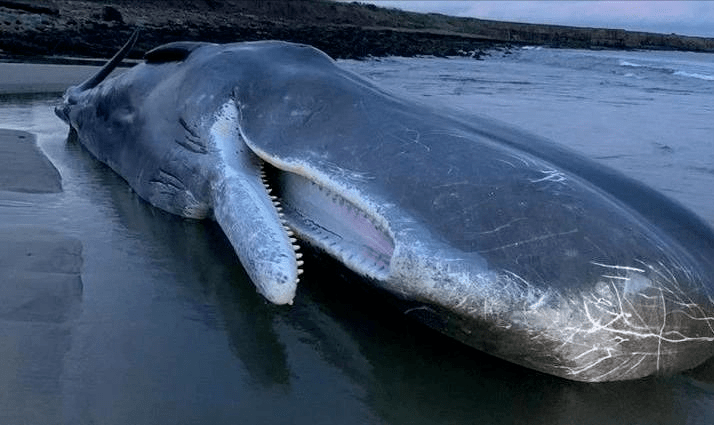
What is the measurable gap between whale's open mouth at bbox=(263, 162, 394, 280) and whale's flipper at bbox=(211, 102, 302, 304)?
4.6 inches

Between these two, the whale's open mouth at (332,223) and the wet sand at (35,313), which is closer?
the wet sand at (35,313)

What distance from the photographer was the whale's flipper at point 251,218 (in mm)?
3775

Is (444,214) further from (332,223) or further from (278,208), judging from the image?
(278,208)

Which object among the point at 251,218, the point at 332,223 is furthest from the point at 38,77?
the point at 332,223

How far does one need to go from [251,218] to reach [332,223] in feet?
1.47

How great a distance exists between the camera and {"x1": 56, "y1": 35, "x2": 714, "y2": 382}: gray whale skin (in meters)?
3.22

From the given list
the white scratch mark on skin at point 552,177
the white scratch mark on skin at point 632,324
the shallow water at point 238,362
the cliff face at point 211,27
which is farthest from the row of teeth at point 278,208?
the cliff face at point 211,27

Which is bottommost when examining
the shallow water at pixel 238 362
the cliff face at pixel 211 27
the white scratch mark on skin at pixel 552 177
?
the cliff face at pixel 211 27

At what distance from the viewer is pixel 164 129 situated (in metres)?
5.83

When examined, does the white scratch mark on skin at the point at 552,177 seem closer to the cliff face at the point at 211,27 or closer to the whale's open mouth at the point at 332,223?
the whale's open mouth at the point at 332,223

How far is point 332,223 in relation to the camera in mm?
4391

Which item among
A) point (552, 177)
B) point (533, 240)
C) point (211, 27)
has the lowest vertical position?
point (211, 27)

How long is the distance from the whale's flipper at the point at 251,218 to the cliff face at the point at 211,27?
54.6 feet

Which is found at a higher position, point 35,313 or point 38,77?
point 35,313
